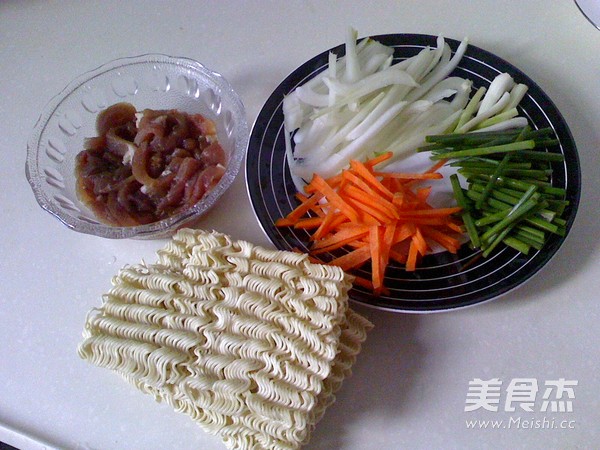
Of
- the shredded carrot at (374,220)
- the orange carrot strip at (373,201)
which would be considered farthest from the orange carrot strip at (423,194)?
the orange carrot strip at (373,201)

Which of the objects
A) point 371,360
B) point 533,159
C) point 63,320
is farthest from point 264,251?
point 533,159

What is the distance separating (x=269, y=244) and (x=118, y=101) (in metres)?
0.66

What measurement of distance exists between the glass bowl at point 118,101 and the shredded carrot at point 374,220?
0.25 metres

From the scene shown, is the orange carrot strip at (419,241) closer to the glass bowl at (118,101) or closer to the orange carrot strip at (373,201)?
the orange carrot strip at (373,201)

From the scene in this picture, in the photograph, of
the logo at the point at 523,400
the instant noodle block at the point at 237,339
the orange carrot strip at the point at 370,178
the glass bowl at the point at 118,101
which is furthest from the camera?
the glass bowl at the point at 118,101

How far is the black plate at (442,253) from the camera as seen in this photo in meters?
1.14

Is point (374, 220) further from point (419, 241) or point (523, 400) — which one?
point (523, 400)

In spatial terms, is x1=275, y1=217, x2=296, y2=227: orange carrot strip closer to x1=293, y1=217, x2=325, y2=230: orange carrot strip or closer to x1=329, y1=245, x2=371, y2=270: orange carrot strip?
x1=293, y1=217, x2=325, y2=230: orange carrot strip

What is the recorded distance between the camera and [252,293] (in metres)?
1.03

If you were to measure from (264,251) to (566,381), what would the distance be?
0.72 metres

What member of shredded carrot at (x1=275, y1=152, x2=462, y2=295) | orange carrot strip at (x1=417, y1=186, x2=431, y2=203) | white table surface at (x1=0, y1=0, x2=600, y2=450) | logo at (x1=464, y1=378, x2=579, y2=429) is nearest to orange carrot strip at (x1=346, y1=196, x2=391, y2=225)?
shredded carrot at (x1=275, y1=152, x2=462, y2=295)

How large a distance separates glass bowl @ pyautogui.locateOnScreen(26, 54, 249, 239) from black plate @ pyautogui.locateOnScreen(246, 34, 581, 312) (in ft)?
0.26

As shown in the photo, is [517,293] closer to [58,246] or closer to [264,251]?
[264,251]

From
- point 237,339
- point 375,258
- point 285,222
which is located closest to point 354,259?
point 375,258
